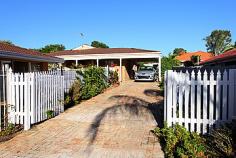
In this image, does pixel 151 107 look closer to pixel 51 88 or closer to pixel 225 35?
pixel 51 88

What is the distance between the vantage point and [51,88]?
34.3ft

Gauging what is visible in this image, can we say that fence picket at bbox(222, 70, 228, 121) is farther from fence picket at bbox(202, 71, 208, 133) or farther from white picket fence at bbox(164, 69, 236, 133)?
fence picket at bbox(202, 71, 208, 133)

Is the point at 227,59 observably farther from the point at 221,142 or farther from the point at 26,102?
the point at 26,102

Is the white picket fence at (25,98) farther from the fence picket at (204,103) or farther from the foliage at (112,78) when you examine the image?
the foliage at (112,78)

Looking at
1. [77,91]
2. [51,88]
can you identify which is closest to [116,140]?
[51,88]

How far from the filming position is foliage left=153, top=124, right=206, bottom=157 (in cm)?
591

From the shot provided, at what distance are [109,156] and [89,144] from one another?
39.6 inches

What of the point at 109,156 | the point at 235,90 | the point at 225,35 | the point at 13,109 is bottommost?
the point at 109,156

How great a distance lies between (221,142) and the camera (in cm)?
618

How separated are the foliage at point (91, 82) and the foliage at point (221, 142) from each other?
9961 millimetres

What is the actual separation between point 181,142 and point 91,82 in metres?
12.2

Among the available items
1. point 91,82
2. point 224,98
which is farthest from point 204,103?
point 91,82

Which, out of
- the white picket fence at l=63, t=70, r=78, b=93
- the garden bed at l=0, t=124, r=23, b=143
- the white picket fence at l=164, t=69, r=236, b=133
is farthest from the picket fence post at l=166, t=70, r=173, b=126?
the white picket fence at l=63, t=70, r=78, b=93

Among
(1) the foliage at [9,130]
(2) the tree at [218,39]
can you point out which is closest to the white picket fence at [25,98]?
(1) the foliage at [9,130]
